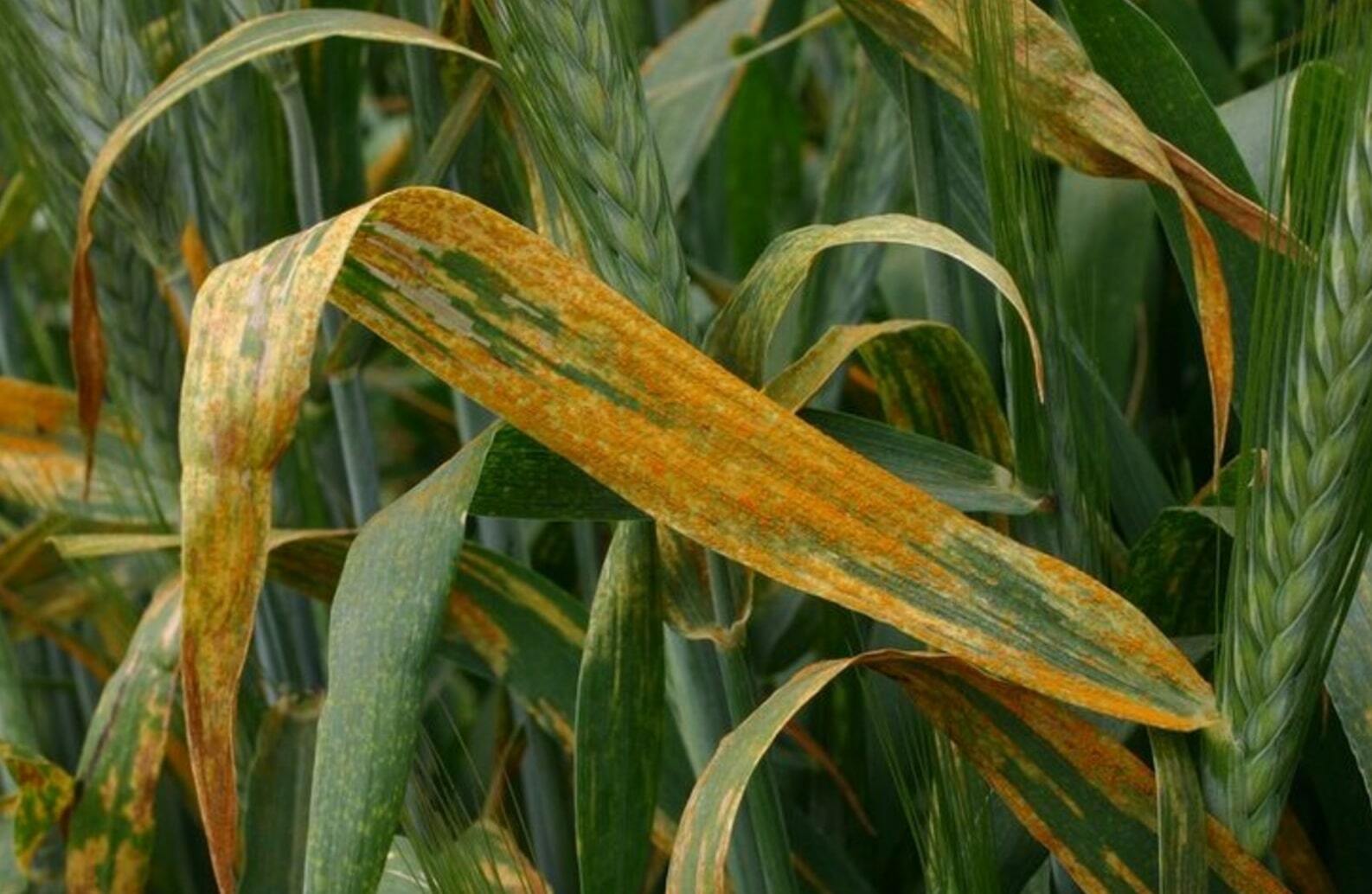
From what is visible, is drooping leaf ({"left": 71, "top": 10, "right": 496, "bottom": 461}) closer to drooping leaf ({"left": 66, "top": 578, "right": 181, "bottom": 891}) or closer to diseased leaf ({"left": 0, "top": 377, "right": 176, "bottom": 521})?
drooping leaf ({"left": 66, "top": 578, "right": 181, "bottom": 891})

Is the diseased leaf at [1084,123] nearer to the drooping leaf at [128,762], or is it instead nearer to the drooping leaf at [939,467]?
the drooping leaf at [939,467]

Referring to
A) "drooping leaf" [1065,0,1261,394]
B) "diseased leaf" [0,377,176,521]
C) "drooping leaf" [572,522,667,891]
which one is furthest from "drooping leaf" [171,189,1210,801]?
"diseased leaf" [0,377,176,521]

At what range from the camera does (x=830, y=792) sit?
96 cm

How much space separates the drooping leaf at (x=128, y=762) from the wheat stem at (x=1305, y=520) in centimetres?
44

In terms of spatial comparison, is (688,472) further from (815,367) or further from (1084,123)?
(1084,123)

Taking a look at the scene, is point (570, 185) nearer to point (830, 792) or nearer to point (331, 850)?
point (331, 850)

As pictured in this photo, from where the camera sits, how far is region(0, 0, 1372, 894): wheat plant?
0.56 meters

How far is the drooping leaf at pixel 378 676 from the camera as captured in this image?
1.91ft

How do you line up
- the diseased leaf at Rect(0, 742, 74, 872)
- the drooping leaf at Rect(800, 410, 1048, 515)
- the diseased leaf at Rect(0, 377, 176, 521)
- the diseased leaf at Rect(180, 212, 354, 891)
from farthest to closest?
1. the diseased leaf at Rect(0, 377, 176, 521)
2. the diseased leaf at Rect(0, 742, 74, 872)
3. the drooping leaf at Rect(800, 410, 1048, 515)
4. the diseased leaf at Rect(180, 212, 354, 891)

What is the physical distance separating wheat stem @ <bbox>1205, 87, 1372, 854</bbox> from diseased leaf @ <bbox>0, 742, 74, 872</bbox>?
0.48 meters

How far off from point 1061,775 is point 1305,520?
121 mm

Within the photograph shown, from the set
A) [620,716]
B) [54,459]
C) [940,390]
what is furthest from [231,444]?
[54,459]

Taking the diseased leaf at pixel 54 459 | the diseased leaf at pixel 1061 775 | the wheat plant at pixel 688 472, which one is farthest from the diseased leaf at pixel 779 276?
the diseased leaf at pixel 54 459

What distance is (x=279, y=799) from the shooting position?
86cm
